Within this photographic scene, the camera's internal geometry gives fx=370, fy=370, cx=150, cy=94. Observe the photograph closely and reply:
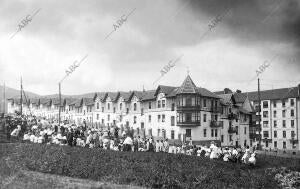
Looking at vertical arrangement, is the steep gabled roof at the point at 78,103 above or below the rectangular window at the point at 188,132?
above

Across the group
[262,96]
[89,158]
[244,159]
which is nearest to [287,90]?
[262,96]

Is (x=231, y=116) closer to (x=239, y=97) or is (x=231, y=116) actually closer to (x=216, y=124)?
(x=216, y=124)

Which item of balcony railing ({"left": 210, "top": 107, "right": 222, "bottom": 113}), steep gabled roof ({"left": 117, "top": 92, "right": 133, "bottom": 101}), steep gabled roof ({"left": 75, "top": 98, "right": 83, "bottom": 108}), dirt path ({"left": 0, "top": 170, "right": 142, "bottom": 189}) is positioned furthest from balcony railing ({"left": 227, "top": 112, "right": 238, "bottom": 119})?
dirt path ({"left": 0, "top": 170, "right": 142, "bottom": 189})

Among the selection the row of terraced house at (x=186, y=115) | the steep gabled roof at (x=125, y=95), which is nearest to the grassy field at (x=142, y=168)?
the row of terraced house at (x=186, y=115)

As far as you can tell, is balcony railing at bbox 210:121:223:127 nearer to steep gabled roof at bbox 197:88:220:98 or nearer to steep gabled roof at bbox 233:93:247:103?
steep gabled roof at bbox 197:88:220:98

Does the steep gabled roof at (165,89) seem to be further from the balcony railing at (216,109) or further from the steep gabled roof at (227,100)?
the steep gabled roof at (227,100)

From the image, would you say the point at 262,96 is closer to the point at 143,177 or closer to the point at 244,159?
the point at 244,159
